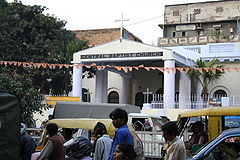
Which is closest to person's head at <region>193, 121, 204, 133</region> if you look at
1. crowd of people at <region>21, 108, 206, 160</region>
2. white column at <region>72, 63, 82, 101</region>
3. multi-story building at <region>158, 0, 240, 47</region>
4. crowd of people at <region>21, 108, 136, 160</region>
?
crowd of people at <region>21, 108, 206, 160</region>

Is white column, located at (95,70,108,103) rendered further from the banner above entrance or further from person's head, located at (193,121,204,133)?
person's head, located at (193,121,204,133)

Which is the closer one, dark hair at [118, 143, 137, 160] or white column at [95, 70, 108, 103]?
dark hair at [118, 143, 137, 160]

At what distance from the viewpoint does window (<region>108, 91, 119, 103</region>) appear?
30567 millimetres

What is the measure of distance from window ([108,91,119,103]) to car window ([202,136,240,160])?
997 inches

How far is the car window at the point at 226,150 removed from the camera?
4.82m

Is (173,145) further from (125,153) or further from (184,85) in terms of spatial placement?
(184,85)

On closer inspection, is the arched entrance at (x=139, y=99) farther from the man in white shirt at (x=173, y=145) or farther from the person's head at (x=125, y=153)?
the person's head at (x=125, y=153)

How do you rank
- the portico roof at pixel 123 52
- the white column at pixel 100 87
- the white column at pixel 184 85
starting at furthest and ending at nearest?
the white column at pixel 100 87 → the white column at pixel 184 85 → the portico roof at pixel 123 52

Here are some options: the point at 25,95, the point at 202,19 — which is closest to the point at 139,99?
the point at 202,19

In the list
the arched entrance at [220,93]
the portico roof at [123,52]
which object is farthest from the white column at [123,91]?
the arched entrance at [220,93]

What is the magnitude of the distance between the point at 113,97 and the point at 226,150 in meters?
26.0

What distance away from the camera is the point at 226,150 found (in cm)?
489

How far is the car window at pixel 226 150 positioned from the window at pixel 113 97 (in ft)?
83.1

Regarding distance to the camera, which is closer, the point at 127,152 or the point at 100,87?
the point at 127,152
